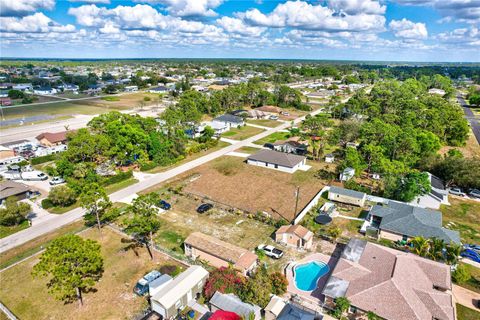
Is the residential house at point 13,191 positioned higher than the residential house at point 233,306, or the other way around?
the residential house at point 233,306

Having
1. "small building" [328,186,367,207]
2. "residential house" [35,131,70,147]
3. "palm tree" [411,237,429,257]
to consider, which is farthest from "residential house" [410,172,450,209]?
"residential house" [35,131,70,147]

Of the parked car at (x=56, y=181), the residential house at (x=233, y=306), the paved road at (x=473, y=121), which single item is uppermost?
the paved road at (x=473, y=121)

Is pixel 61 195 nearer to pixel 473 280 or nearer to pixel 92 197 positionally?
pixel 92 197

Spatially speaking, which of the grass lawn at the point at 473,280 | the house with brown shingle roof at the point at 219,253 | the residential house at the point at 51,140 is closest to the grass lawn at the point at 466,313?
the grass lawn at the point at 473,280

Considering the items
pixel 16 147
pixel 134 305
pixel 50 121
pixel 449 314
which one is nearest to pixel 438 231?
pixel 449 314

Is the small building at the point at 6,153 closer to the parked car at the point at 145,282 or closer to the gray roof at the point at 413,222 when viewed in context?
the parked car at the point at 145,282

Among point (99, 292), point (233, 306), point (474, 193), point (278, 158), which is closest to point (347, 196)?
point (278, 158)
